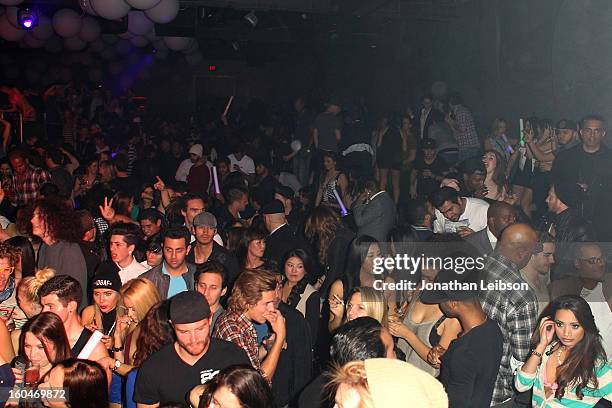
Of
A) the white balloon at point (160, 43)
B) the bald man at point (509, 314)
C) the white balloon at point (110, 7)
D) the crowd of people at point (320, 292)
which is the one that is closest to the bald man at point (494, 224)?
the crowd of people at point (320, 292)

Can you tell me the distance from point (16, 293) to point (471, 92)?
8.03 metres

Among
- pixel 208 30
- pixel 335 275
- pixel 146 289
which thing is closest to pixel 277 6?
pixel 208 30

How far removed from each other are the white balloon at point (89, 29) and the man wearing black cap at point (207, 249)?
8263 millimetres

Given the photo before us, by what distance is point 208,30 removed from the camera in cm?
1476

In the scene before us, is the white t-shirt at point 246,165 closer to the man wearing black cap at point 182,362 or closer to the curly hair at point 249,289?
the curly hair at point 249,289

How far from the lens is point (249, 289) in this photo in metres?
3.37

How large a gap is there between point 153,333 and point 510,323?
1676 millimetres

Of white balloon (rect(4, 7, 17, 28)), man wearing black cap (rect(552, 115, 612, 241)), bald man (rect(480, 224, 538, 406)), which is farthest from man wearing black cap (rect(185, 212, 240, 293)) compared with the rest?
white balloon (rect(4, 7, 17, 28))

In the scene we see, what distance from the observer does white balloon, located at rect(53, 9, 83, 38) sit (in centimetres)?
1108

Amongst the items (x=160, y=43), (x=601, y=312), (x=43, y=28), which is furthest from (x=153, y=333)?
(x=160, y=43)

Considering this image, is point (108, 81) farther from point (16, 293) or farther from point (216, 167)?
point (16, 293)

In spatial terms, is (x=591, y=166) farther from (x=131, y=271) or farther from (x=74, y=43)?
(x=74, y=43)

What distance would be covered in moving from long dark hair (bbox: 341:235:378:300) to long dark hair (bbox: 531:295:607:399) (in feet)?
4.04

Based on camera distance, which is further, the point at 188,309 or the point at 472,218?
the point at 472,218
